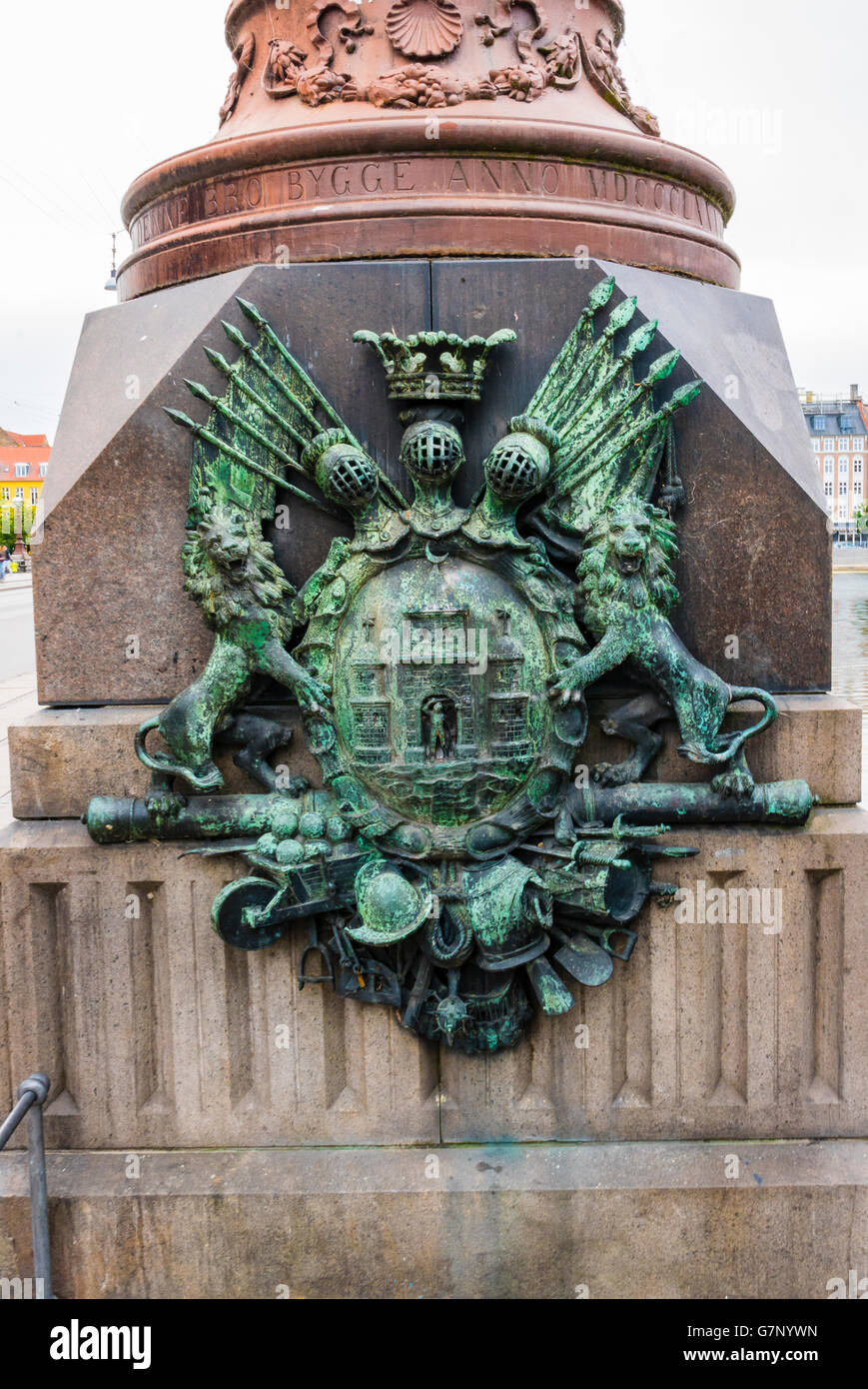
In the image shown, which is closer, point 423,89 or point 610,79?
point 423,89

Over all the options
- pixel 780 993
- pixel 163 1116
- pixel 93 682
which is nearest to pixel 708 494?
pixel 780 993

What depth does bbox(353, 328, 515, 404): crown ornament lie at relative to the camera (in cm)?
347

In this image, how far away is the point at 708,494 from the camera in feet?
12.2

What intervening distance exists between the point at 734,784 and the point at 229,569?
68.2 inches

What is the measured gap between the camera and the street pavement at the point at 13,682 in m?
8.11

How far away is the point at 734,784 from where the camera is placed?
3531 mm

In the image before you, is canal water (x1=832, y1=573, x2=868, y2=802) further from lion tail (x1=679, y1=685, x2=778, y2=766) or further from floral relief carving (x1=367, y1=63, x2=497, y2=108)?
floral relief carving (x1=367, y1=63, x2=497, y2=108)

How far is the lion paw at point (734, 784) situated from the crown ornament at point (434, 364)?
4.72 feet

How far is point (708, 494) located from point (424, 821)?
4.71ft

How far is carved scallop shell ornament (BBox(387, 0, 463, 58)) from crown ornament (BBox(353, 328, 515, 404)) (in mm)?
1182

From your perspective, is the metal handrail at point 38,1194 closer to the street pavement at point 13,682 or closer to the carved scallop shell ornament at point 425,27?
the street pavement at point 13,682

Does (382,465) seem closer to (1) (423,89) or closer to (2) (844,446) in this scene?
(1) (423,89)

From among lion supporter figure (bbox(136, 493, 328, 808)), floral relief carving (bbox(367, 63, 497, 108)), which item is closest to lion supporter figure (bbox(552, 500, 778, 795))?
lion supporter figure (bbox(136, 493, 328, 808))

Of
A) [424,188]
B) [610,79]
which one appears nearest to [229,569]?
[424,188]
